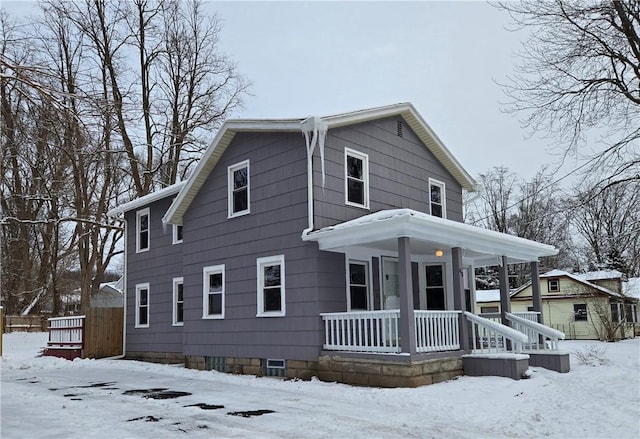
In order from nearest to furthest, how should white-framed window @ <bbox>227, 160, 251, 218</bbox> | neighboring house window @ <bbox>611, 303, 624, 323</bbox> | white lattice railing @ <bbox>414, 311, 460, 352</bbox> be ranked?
white lattice railing @ <bbox>414, 311, 460, 352</bbox> < white-framed window @ <bbox>227, 160, 251, 218</bbox> < neighboring house window @ <bbox>611, 303, 624, 323</bbox>

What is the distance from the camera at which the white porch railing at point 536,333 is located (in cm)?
1207

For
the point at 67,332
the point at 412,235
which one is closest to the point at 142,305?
the point at 67,332

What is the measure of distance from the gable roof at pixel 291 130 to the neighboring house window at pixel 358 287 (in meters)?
3.15

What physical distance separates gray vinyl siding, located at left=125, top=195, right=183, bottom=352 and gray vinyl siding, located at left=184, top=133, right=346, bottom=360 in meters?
1.60

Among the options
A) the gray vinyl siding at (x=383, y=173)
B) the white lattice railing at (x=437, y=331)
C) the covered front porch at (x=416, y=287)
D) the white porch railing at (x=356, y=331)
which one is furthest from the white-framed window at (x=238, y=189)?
the white lattice railing at (x=437, y=331)

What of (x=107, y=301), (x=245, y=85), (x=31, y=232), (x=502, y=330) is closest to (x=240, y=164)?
(x=502, y=330)

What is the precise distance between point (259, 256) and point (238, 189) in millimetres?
1933

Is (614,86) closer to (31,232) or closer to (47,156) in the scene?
(47,156)

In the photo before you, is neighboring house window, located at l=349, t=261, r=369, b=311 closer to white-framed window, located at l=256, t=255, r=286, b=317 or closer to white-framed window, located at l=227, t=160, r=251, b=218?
white-framed window, located at l=256, t=255, r=286, b=317

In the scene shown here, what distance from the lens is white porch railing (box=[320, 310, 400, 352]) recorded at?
1045 centimetres

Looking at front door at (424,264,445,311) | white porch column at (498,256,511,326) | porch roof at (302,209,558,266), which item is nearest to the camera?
porch roof at (302,209,558,266)

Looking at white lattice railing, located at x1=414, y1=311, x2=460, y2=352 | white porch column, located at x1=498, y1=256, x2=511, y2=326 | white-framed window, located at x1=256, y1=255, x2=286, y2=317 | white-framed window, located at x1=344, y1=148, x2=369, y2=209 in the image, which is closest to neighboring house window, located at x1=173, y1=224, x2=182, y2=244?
white-framed window, located at x1=256, y1=255, x2=286, y2=317

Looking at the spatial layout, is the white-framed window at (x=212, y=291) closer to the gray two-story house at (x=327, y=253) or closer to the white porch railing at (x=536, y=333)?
the gray two-story house at (x=327, y=253)

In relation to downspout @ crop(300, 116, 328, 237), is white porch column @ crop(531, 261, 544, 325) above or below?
below
